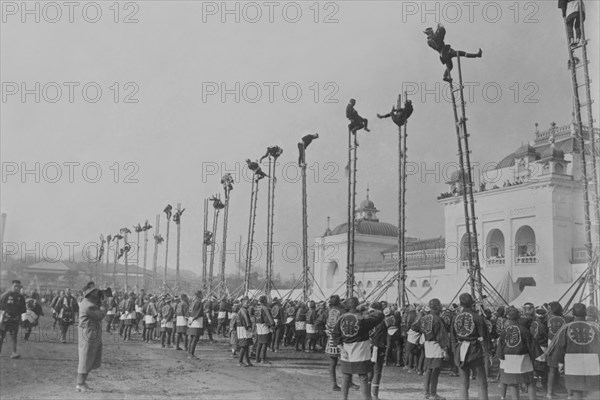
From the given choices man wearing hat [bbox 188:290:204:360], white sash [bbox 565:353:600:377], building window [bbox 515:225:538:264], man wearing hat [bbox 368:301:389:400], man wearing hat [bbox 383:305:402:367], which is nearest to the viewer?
white sash [bbox 565:353:600:377]

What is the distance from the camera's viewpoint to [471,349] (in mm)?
10891

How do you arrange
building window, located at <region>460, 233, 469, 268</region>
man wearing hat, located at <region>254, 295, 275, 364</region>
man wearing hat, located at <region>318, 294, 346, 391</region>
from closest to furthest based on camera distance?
man wearing hat, located at <region>318, 294, 346, 391</region>
man wearing hat, located at <region>254, 295, 275, 364</region>
building window, located at <region>460, 233, 469, 268</region>

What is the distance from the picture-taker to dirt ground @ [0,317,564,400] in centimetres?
1161

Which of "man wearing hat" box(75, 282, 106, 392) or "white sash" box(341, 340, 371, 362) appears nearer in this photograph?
"white sash" box(341, 340, 371, 362)

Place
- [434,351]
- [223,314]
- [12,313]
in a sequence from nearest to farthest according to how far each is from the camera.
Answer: [434,351], [12,313], [223,314]

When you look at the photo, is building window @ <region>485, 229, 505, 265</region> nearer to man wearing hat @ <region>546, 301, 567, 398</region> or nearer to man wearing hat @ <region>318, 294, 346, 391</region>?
man wearing hat @ <region>546, 301, 567, 398</region>

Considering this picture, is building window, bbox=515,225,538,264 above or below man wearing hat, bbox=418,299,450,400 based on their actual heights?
above

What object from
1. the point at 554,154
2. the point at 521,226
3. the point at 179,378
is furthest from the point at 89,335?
the point at 554,154

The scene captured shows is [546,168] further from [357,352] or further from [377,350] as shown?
[357,352]

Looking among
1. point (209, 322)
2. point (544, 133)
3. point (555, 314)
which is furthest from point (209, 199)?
point (555, 314)

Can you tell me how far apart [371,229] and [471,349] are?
56.6 metres

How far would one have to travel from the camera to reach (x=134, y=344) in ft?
76.4

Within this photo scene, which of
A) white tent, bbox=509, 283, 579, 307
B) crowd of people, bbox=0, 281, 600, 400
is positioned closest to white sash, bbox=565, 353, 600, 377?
crowd of people, bbox=0, 281, 600, 400

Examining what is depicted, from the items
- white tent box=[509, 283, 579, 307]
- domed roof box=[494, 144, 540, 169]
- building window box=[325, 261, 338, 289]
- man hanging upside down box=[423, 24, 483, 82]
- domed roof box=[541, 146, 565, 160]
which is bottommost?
white tent box=[509, 283, 579, 307]
